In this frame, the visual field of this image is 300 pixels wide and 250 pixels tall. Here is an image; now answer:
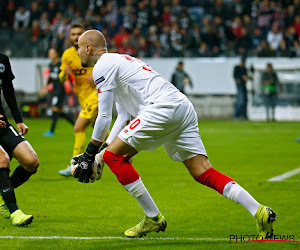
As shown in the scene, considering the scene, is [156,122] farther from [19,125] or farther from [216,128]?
[216,128]

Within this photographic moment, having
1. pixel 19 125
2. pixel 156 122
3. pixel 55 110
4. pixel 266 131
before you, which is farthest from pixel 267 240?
Answer: pixel 266 131

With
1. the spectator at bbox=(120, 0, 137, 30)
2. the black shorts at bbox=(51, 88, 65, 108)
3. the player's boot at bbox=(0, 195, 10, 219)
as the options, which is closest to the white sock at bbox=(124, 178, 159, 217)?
the player's boot at bbox=(0, 195, 10, 219)

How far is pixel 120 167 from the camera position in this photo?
5.98m

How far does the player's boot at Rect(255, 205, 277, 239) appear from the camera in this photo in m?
5.82

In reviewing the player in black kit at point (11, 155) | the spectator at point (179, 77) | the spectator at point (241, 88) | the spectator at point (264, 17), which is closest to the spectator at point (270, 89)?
the spectator at point (241, 88)

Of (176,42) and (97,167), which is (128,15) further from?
(97,167)

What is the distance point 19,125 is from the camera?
24.6ft

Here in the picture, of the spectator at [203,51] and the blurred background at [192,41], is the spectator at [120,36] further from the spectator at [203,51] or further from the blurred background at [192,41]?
the spectator at [203,51]

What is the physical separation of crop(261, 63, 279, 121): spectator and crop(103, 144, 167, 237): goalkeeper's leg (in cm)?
1972

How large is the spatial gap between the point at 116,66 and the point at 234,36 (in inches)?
871

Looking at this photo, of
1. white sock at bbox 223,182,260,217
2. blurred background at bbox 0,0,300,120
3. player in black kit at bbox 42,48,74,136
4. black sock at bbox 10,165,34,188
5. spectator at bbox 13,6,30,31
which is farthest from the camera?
spectator at bbox 13,6,30,31

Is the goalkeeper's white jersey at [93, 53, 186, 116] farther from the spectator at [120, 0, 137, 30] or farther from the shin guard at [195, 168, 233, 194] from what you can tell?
the spectator at [120, 0, 137, 30]

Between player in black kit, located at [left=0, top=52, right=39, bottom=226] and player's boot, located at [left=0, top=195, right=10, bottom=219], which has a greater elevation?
player in black kit, located at [left=0, top=52, right=39, bottom=226]

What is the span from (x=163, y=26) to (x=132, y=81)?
22.7 meters
